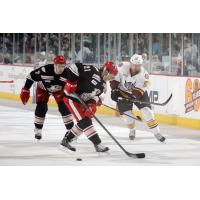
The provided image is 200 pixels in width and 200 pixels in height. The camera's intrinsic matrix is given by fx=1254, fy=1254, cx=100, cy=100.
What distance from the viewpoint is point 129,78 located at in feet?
32.3

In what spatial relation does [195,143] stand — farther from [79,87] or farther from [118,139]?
[79,87]

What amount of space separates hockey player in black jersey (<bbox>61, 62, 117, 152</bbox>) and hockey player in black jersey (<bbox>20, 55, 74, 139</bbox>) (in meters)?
0.20

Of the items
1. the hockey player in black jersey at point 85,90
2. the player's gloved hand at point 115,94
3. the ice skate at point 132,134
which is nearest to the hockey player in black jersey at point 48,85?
Answer: the hockey player in black jersey at point 85,90

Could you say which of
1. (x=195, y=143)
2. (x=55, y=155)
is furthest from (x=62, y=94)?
(x=195, y=143)

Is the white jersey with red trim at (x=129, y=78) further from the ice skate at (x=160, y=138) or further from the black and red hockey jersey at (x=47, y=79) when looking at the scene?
the black and red hockey jersey at (x=47, y=79)

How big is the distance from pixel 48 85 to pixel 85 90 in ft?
1.92

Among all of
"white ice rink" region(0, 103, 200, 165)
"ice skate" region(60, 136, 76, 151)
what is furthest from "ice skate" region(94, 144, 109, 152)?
"ice skate" region(60, 136, 76, 151)

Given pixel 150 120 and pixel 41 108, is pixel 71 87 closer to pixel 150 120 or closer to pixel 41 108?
pixel 41 108

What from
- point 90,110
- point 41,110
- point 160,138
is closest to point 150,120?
point 160,138

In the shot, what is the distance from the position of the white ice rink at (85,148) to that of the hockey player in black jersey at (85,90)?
24 cm

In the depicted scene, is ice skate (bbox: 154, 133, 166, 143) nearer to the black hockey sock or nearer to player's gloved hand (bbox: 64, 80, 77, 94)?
the black hockey sock

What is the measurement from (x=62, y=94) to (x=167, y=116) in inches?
70.3

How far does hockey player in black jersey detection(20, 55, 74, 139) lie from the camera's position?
9273 mm

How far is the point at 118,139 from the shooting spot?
10.1 meters
